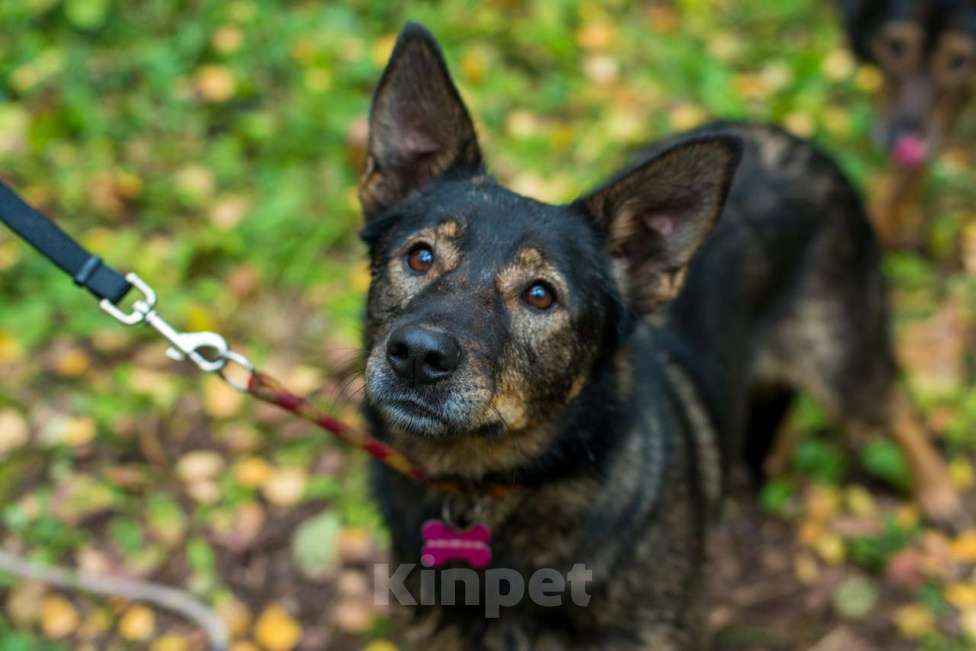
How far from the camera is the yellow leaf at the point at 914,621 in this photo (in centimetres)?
421

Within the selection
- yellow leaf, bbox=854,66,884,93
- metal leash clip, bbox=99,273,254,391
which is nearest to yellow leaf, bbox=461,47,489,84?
yellow leaf, bbox=854,66,884,93

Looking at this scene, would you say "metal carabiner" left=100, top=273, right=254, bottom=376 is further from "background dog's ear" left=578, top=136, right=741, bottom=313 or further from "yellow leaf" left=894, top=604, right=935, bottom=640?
"yellow leaf" left=894, top=604, right=935, bottom=640

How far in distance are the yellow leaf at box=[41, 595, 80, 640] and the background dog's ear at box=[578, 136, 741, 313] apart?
103 inches

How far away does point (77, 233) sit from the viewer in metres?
5.43

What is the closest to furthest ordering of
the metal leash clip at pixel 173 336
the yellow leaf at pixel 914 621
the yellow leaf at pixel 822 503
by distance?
the metal leash clip at pixel 173 336 < the yellow leaf at pixel 914 621 < the yellow leaf at pixel 822 503

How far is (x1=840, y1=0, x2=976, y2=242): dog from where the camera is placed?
18.2 ft

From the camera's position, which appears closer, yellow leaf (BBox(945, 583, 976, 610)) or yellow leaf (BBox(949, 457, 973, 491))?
yellow leaf (BBox(945, 583, 976, 610))

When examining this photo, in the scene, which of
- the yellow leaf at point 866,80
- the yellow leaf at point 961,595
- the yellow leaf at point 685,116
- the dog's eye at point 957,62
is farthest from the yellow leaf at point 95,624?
the yellow leaf at point 866,80

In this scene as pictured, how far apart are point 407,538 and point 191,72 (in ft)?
13.4

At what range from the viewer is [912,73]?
5.76 m

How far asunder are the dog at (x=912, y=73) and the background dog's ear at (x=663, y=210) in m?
3.14

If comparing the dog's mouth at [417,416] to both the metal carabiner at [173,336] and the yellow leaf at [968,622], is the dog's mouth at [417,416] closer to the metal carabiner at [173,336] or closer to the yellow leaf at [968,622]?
the metal carabiner at [173,336]

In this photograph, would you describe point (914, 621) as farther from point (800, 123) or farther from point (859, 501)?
point (800, 123)

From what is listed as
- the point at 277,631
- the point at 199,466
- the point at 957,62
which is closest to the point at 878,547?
the point at 277,631
